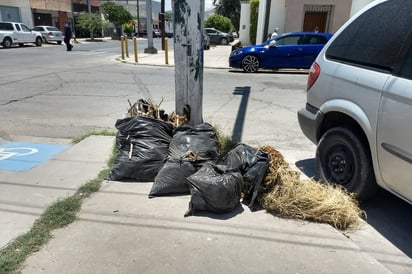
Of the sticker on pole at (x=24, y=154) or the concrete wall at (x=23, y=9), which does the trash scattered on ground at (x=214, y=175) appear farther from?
the concrete wall at (x=23, y=9)

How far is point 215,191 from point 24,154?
9.83ft

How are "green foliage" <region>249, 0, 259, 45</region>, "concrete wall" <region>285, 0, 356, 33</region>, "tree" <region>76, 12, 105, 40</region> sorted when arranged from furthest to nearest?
"tree" <region>76, 12, 105, 40</region> < "green foliage" <region>249, 0, 259, 45</region> < "concrete wall" <region>285, 0, 356, 33</region>

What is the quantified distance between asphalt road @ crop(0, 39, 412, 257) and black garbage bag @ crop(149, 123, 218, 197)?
4.36ft

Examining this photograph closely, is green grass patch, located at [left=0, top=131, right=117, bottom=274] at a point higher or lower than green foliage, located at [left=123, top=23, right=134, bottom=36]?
lower

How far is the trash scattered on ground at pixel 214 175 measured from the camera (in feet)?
10.4

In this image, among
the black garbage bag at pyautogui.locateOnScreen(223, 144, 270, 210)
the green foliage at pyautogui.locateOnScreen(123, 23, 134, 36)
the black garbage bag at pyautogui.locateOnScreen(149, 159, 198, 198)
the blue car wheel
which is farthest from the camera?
the green foliage at pyautogui.locateOnScreen(123, 23, 134, 36)

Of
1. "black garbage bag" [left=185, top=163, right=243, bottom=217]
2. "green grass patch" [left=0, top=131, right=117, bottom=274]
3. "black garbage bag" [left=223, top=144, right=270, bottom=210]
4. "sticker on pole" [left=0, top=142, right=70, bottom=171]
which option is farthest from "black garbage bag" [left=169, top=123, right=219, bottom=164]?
"sticker on pole" [left=0, top=142, right=70, bottom=171]

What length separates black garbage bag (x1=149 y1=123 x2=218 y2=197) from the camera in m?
3.56

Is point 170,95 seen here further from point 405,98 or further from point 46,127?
point 405,98

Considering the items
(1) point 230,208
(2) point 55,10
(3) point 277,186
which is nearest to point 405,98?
(3) point 277,186

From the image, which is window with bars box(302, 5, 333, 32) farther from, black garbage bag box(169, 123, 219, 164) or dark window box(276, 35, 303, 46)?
black garbage bag box(169, 123, 219, 164)

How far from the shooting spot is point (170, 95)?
866 cm

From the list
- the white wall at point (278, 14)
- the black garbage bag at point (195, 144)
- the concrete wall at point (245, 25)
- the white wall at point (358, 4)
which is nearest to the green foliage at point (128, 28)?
the concrete wall at point (245, 25)

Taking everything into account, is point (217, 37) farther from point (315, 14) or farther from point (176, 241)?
point (176, 241)
